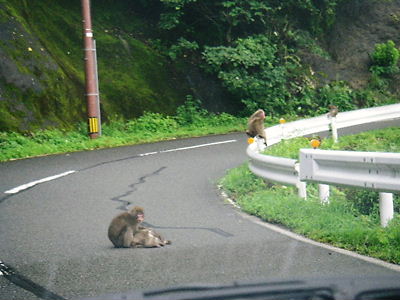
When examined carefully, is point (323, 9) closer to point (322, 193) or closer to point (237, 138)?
point (237, 138)

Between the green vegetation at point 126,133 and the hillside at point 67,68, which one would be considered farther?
the hillside at point 67,68

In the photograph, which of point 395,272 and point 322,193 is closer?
point 395,272

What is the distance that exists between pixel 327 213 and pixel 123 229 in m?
2.41

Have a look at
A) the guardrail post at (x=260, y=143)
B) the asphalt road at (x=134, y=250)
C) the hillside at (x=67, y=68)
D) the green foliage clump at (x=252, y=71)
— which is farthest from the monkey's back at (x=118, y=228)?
the green foliage clump at (x=252, y=71)

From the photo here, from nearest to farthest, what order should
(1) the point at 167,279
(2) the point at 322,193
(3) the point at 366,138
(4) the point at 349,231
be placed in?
(1) the point at 167,279
(4) the point at 349,231
(2) the point at 322,193
(3) the point at 366,138

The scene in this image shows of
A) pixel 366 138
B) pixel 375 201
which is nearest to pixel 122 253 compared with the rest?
pixel 375 201

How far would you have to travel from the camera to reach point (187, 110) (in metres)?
22.5

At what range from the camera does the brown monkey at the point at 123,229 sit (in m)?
6.51

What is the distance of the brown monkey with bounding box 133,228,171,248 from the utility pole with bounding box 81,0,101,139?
469 inches

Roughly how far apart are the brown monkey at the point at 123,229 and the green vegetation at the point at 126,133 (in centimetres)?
949

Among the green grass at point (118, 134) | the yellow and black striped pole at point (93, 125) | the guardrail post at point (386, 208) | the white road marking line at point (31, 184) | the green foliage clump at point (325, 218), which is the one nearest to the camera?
the green foliage clump at point (325, 218)

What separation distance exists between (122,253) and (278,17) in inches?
820

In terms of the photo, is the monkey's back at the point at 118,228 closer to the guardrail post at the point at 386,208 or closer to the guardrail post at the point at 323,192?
the guardrail post at the point at 386,208

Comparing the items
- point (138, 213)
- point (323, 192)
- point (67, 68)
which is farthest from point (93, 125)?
point (138, 213)
